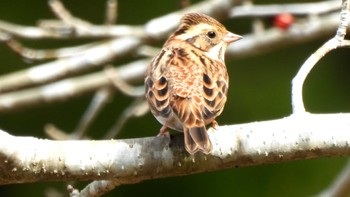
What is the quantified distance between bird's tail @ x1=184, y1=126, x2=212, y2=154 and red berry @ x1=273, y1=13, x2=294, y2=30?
286 cm

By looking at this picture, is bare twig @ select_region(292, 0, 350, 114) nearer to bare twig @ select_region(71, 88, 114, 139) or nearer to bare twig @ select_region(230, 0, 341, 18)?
bare twig @ select_region(230, 0, 341, 18)

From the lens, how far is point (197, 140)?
3.70 m

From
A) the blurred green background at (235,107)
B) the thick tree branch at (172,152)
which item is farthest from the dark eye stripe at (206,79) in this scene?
the blurred green background at (235,107)

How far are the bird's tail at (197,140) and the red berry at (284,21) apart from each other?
2.86 meters

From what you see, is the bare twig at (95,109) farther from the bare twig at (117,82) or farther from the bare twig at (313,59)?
the bare twig at (313,59)

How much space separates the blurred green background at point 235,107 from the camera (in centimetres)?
795

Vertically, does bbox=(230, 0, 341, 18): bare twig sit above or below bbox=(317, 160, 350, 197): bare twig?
above

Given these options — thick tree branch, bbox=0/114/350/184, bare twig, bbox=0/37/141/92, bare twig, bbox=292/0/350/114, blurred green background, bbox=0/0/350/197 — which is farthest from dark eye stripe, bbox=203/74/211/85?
blurred green background, bbox=0/0/350/197

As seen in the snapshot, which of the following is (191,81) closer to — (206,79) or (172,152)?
(206,79)

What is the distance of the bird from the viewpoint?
3975mm

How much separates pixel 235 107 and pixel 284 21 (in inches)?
60.8

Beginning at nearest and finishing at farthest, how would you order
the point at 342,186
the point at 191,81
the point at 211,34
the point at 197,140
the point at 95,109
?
the point at 197,140
the point at 191,81
the point at 211,34
the point at 342,186
the point at 95,109

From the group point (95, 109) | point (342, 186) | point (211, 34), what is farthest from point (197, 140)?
point (95, 109)

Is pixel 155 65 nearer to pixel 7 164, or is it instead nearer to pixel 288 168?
pixel 7 164
